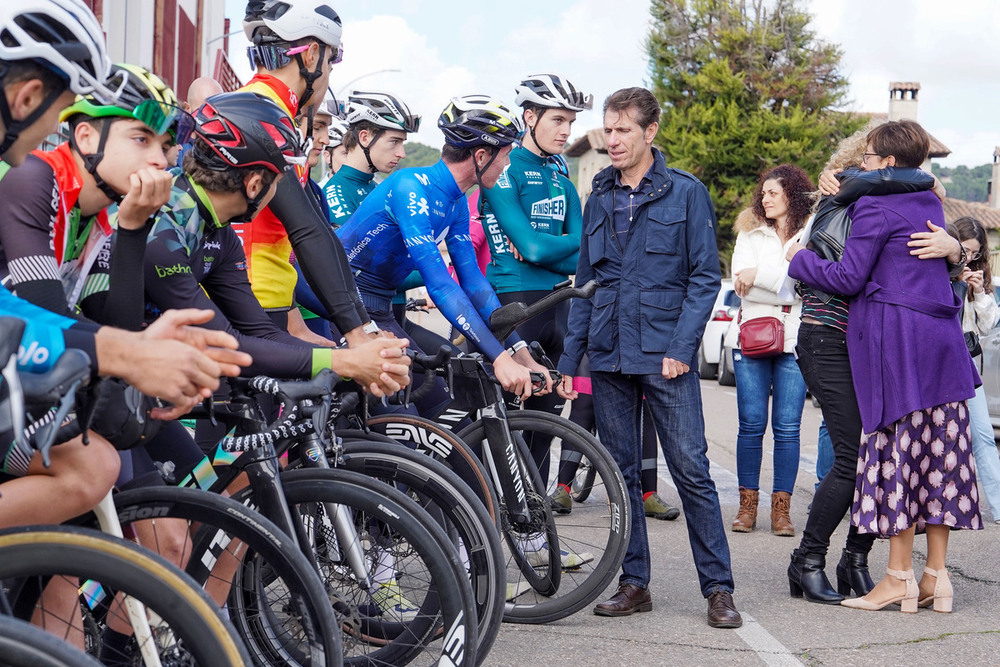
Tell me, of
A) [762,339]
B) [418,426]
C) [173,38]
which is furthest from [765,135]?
[418,426]

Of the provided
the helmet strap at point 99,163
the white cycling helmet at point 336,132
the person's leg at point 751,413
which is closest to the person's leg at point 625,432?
the person's leg at point 751,413

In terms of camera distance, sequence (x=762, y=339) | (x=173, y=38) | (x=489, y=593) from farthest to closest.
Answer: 1. (x=173, y=38)
2. (x=762, y=339)
3. (x=489, y=593)

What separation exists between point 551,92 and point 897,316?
2446mm

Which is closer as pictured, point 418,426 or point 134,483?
point 134,483

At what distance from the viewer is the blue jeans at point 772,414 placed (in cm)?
729

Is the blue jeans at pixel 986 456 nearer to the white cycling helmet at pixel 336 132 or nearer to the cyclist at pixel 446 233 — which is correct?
the cyclist at pixel 446 233

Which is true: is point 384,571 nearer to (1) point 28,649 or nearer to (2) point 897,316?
(1) point 28,649

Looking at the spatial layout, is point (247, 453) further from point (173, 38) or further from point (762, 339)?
point (173, 38)

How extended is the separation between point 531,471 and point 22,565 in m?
2.94

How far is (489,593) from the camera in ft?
12.9

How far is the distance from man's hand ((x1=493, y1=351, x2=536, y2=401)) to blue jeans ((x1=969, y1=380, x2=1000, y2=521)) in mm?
3616

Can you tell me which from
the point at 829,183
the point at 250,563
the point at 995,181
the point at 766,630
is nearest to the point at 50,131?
the point at 250,563

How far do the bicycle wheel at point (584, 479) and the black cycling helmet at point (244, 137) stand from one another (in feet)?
6.75

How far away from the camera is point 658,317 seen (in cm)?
514
